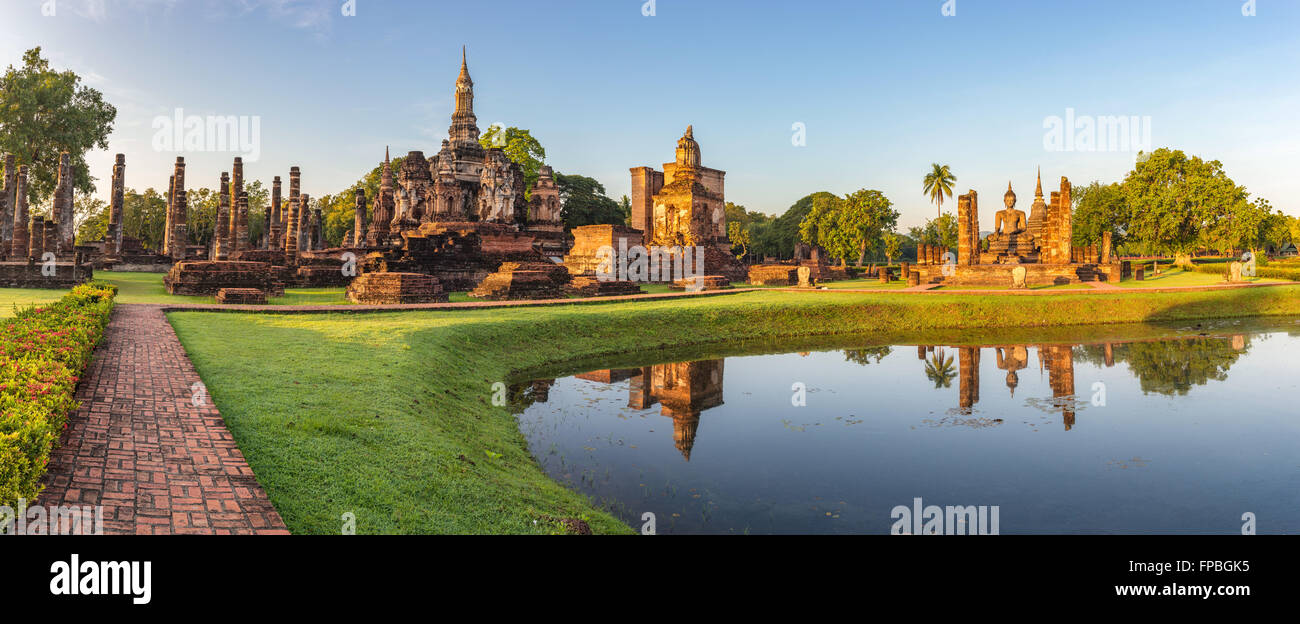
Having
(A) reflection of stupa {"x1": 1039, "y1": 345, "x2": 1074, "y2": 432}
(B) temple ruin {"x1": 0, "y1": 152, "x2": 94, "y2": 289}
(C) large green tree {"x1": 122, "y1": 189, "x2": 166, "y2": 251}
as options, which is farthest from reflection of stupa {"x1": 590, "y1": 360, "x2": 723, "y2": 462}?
(C) large green tree {"x1": 122, "y1": 189, "x2": 166, "y2": 251}

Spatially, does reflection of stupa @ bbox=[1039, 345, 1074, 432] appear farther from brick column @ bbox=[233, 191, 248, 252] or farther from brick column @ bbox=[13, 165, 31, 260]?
brick column @ bbox=[13, 165, 31, 260]

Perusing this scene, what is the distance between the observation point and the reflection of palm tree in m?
11.8

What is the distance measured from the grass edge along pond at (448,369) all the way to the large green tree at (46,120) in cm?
3207

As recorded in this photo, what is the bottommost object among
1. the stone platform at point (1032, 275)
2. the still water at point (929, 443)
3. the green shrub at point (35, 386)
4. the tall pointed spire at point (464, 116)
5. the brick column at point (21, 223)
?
the still water at point (929, 443)

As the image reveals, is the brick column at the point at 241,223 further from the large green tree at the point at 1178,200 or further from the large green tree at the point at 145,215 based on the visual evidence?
the large green tree at the point at 1178,200

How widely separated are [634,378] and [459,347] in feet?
10.8

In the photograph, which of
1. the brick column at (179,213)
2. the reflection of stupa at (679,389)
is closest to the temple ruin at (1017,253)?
the reflection of stupa at (679,389)

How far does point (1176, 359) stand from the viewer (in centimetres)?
1349

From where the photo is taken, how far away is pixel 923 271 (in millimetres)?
32312

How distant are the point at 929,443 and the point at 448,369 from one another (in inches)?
279

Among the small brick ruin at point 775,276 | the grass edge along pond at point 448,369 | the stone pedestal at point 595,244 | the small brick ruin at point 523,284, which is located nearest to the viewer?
the grass edge along pond at point 448,369

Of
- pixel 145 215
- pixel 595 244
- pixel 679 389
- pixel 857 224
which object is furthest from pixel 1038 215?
pixel 145 215

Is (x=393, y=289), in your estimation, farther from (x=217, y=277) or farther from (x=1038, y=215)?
(x=1038, y=215)

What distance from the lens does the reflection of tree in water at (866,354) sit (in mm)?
14059
